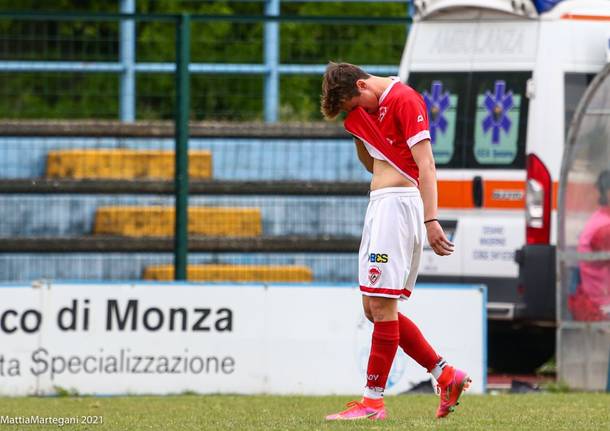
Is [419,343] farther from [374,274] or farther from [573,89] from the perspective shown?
[573,89]

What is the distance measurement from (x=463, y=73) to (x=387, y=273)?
20.3 feet

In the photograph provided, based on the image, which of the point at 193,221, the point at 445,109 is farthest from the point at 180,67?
the point at 445,109

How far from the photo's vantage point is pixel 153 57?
56.9ft

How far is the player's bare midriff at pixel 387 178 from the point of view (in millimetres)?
8773

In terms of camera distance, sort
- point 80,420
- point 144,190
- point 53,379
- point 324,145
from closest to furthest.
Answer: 1. point 80,420
2. point 53,379
3. point 144,190
4. point 324,145

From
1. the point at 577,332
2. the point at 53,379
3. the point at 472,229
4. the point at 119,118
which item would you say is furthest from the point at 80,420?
the point at 119,118

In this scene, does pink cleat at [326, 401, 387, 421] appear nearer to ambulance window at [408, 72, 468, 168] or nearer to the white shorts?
the white shorts

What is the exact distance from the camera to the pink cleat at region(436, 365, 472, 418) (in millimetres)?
8859

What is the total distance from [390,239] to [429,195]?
0.31 m

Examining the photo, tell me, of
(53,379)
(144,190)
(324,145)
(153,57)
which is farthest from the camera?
(153,57)

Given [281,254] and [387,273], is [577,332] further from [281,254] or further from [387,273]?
[387,273]

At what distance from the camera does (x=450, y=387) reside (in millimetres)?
8859

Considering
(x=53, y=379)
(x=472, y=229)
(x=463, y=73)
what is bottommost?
(x=53, y=379)

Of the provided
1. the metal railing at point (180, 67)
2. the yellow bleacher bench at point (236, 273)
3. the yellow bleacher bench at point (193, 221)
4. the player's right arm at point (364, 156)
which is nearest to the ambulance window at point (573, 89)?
the metal railing at point (180, 67)
